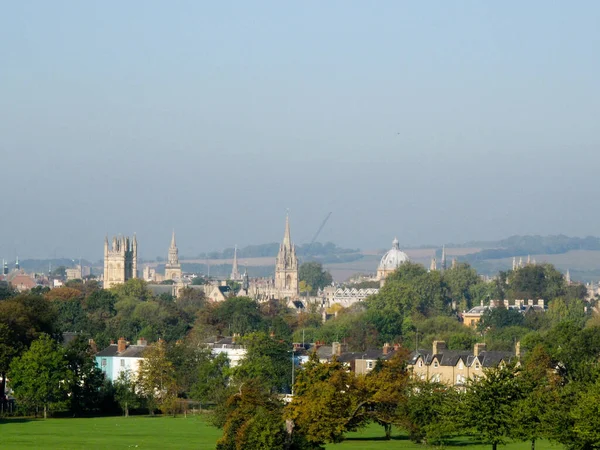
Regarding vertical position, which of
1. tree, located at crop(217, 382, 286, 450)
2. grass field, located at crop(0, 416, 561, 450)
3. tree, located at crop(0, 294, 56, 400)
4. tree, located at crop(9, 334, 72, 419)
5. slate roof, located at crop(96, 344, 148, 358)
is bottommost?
grass field, located at crop(0, 416, 561, 450)

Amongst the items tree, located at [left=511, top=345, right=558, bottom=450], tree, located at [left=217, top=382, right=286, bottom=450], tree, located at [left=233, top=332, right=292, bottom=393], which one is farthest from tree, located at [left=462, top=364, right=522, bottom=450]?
tree, located at [left=233, top=332, right=292, bottom=393]

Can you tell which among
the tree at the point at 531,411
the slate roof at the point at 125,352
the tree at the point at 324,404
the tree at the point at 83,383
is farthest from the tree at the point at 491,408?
the slate roof at the point at 125,352

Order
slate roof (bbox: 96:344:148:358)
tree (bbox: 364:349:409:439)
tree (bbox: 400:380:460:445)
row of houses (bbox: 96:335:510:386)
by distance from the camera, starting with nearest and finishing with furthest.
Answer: tree (bbox: 400:380:460:445) → tree (bbox: 364:349:409:439) → row of houses (bbox: 96:335:510:386) → slate roof (bbox: 96:344:148:358)

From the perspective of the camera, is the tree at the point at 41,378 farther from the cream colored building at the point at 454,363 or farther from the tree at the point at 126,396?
the cream colored building at the point at 454,363

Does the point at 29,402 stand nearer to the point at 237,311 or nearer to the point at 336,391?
the point at 336,391

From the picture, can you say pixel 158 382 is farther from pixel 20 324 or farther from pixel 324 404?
pixel 324 404

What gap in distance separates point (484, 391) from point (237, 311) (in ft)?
304

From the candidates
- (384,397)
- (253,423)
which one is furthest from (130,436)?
(253,423)

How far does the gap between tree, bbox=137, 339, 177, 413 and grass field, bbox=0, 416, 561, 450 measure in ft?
16.3

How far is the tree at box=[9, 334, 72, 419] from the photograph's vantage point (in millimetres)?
76125

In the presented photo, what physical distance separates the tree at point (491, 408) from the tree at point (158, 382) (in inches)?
1194

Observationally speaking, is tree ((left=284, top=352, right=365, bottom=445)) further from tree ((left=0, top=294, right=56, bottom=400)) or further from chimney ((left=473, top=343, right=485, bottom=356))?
chimney ((left=473, top=343, right=485, bottom=356))

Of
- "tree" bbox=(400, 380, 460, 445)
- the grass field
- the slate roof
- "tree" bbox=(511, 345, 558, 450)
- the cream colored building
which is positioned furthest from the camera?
the slate roof

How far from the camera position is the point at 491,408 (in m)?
52.9
